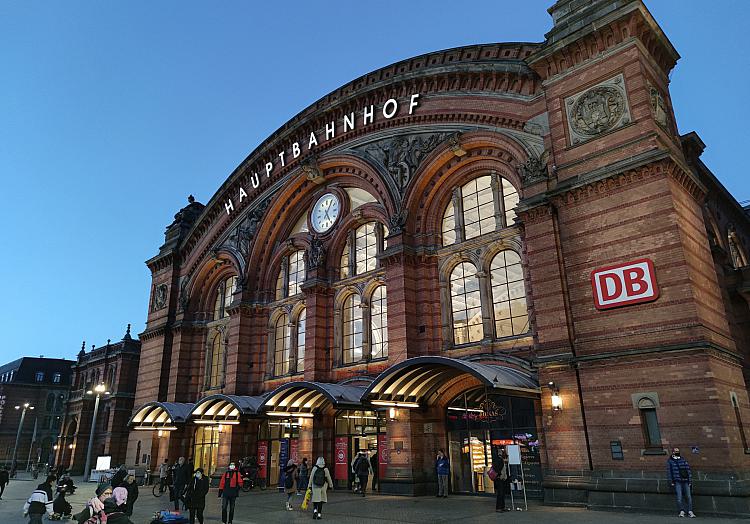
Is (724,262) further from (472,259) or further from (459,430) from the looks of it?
(459,430)

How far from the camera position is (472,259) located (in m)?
25.1

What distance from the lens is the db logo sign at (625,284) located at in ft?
59.5

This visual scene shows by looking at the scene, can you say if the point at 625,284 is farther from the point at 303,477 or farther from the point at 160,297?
the point at 160,297

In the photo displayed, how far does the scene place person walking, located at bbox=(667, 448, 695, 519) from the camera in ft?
50.7

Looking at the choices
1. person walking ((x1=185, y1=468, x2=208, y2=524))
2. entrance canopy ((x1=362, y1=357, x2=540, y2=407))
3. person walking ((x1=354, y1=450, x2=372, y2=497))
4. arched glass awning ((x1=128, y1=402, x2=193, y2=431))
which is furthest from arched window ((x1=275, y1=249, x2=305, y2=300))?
person walking ((x1=185, y1=468, x2=208, y2=524))

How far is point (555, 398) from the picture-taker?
19.4 m

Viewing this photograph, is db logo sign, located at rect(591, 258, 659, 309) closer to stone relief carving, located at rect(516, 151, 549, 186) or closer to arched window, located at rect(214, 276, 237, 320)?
stone relief carving, located at rect(516, 151, 549, 186)

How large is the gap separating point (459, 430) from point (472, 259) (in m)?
7.66

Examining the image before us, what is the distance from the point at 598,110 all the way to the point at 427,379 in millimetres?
12689

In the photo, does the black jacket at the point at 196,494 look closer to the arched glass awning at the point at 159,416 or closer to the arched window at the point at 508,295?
the arched window at the point at 508,295

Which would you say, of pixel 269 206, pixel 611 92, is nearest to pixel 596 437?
pixel 611 92

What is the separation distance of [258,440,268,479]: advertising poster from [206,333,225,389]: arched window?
6236mm

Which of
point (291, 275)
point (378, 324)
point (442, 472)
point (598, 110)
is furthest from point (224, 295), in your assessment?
point (598, 110)

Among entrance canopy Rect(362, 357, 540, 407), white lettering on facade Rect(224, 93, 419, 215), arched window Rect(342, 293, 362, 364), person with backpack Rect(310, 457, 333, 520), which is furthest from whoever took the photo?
arched window Rect(342, 293, 362, 364)
